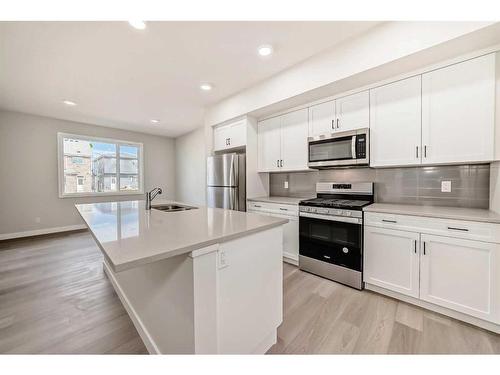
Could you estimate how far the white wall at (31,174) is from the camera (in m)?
4.04

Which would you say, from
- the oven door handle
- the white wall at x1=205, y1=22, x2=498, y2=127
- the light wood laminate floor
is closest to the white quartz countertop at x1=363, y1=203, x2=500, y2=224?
the oven door handle

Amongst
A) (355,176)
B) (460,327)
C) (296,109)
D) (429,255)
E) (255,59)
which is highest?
(255,59)

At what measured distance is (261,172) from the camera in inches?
139

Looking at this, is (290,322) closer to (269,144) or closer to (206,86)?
(269,144)

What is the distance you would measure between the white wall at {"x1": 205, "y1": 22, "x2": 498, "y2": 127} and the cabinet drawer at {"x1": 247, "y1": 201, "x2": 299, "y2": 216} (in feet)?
4.60

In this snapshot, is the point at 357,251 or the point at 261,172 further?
the point at 261,172

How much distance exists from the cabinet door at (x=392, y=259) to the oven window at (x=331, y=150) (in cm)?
88

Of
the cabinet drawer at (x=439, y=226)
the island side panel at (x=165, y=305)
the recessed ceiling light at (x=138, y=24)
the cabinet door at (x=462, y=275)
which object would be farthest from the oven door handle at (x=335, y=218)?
the recessed ceiling light at (x=138, y=24)

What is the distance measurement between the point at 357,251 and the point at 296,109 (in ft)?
6.55

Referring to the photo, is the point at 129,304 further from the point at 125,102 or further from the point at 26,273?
the point at 125,102

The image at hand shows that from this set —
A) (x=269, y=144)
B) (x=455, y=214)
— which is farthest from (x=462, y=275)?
(x=269, y=144)

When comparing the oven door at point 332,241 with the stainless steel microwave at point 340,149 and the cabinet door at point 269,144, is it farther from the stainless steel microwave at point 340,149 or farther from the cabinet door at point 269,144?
the cabinet door at point 269,144

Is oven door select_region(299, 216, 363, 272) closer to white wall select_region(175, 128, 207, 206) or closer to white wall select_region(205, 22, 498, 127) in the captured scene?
white wall select_region(205, 22, 498, 127)
